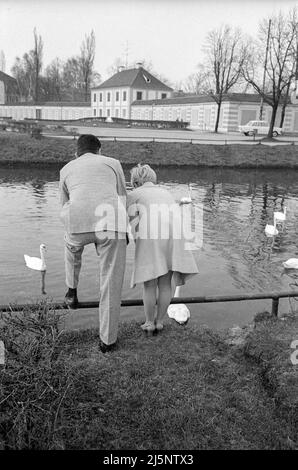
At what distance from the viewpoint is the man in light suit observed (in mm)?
4297

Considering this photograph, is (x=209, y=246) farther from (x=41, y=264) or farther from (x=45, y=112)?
(x=45, y=112)

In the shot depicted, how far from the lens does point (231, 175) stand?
2961 cm

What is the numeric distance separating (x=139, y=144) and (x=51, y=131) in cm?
1181

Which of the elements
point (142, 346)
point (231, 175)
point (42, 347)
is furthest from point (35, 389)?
point (231, 175)

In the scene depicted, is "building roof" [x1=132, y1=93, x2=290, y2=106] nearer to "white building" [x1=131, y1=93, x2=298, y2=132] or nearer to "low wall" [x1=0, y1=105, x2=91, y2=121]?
"white building" [x1=131, y1=93, x2=298, y2=132]

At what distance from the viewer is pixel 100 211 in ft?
14.2

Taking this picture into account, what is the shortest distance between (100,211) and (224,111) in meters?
56.5

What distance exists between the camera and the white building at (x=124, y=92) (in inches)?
3317

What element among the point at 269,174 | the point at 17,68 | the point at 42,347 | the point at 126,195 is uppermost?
the point at 17,68

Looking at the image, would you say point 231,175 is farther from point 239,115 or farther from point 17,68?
point 17,68

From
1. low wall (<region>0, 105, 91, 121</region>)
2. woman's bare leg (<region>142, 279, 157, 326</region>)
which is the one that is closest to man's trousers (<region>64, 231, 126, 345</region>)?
woman's bare leg (<region>142, 279, 157, 326</region>)

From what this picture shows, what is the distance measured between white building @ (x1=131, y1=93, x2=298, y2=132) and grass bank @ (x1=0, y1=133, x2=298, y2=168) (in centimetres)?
2346

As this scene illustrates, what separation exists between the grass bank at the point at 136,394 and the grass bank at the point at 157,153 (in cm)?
2705
